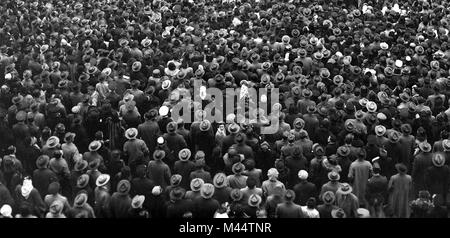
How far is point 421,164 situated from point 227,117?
4107mm

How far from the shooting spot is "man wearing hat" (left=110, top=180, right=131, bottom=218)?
9.52 m

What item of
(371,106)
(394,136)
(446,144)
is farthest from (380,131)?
(446,144)

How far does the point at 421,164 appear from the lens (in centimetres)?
1104

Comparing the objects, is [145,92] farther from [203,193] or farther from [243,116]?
[203,193]

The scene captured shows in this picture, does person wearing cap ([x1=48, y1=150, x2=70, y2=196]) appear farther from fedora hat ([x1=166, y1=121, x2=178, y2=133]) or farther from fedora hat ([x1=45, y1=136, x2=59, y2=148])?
fedora hat ([x1=166, y1=121, x2=178, y2=133])

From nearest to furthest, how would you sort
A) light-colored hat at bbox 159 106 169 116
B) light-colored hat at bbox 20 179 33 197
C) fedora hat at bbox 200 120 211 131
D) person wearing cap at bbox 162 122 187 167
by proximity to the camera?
light-colored hat at bbox 20 179 33 197 → person wearing cap at bbox 162 122 187 167 → fedora hat at bbox 200 120 211 131 → light-colored hat at bbox 159 106 169 116

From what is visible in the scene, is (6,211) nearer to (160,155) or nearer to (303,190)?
(160,155)

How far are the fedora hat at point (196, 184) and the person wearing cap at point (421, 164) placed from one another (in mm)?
4310

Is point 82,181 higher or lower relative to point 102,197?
higher

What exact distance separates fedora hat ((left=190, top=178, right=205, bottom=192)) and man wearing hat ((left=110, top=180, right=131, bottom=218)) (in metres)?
1.09

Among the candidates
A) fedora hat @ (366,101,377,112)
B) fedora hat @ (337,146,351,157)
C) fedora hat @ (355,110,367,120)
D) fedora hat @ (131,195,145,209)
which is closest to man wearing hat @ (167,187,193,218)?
fedora hat @ (131,195,145,209)

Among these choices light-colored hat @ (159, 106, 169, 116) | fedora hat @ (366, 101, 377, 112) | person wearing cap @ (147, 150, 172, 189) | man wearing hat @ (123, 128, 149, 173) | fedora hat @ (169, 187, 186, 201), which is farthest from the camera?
light-colored hat @ (159, 106, 169, 116)

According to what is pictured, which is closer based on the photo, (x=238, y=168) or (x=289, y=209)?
(x=289, y=209)
